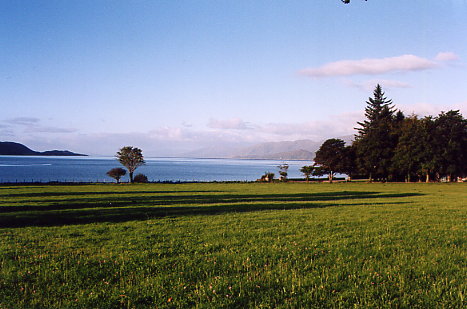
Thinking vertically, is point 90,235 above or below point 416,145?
below

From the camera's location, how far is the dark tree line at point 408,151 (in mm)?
58375

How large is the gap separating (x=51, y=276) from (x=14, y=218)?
39.7 feet

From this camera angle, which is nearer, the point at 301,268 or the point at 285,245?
the point at 301,268

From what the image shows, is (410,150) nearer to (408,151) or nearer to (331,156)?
(408,151)

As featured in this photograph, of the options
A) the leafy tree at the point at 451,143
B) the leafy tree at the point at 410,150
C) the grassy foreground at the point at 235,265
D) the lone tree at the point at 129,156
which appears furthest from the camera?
the lone tree at the point at 129,156

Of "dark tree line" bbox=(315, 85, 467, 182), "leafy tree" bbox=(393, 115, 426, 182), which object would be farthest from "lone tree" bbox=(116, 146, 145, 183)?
"leafy tree" bbox=(393, 115, 426, 182)

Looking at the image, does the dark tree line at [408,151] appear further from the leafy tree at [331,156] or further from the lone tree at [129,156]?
the lone tree at [129,156]

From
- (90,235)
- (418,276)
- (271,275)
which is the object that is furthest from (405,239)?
(90,235)

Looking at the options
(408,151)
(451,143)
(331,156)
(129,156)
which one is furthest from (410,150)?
(129,156)

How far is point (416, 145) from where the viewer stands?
5962cm

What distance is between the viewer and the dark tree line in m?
58.4

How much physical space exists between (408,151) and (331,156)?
49.6ft

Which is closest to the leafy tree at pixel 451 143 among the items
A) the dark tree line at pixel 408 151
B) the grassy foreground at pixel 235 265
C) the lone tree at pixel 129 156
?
the dark tree line at pixel 408 151

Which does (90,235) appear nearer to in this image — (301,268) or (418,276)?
(301,268)
